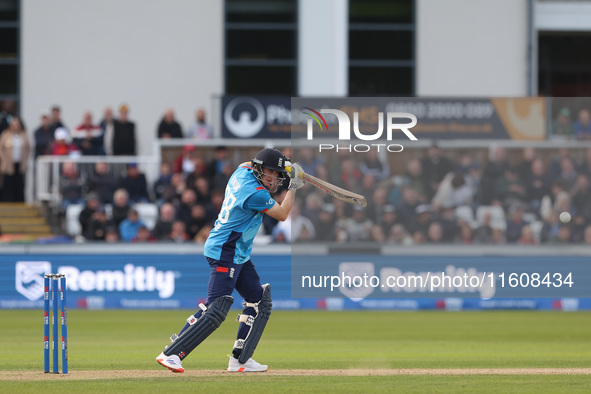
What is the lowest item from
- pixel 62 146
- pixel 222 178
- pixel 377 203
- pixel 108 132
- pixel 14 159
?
pixel 377 203

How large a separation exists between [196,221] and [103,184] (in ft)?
8.53

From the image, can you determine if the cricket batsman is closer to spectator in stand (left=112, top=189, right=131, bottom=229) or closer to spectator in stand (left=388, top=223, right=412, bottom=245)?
spectator in stand (left=388, top=223, right=412, bottom=245)

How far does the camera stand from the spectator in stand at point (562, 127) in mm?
20500

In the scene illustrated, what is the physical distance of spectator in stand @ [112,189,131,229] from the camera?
20.9 m

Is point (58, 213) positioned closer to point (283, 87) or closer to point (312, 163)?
point (312, 163)

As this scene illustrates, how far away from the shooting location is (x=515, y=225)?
20016mm

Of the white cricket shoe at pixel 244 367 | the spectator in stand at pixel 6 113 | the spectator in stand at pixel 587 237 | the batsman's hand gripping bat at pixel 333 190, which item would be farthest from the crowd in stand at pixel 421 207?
the white cricket shoe at pixel 244 367

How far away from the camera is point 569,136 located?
20406 millimetres

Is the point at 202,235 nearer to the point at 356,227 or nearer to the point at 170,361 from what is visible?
the point at 356,227

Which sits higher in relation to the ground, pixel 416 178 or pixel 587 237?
pixel 416 178

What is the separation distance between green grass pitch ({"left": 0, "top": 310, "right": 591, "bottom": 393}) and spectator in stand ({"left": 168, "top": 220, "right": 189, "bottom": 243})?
206 cm

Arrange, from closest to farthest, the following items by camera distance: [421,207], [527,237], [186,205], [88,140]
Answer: [527,237], [421,207], [186,205], [88,140]

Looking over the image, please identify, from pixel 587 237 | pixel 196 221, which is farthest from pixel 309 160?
pixel 587 237

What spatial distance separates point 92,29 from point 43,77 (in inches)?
70.8
